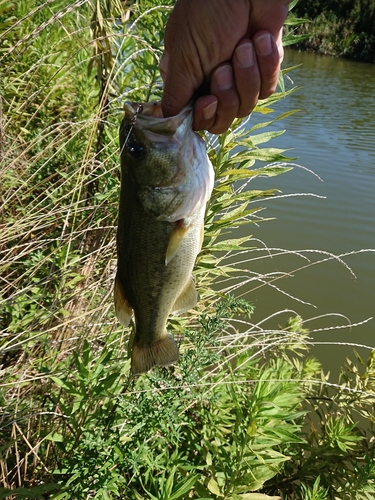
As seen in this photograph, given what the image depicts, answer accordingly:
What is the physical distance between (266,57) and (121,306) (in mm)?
1192

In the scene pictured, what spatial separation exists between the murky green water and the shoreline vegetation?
24.2m

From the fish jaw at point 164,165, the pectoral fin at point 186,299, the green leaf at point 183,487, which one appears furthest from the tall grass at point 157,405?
the fish jaw at point 164,165

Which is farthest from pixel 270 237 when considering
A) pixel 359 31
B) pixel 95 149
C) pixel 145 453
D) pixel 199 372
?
pixel 359 31

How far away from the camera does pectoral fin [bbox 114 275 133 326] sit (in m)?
1.99

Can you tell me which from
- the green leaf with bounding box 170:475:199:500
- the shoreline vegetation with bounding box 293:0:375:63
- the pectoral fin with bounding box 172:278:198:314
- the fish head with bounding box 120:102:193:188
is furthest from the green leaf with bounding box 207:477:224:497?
the shoreline vegetation with bounding box 293:0:375:63

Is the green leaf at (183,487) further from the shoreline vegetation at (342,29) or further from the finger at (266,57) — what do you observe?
the shoreline vegetation at (342,29)

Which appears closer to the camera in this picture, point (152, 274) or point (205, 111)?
point (205, 111)

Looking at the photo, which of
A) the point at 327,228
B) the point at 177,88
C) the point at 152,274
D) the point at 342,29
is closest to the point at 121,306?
the point at 152,274

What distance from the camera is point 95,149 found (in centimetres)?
354

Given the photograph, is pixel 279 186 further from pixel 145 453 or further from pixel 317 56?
pixel 317 56

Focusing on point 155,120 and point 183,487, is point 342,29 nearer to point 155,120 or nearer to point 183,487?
point 155,120

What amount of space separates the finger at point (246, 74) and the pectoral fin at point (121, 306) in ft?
3.01

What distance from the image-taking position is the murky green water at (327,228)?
5422mm

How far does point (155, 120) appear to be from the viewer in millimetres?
1722
